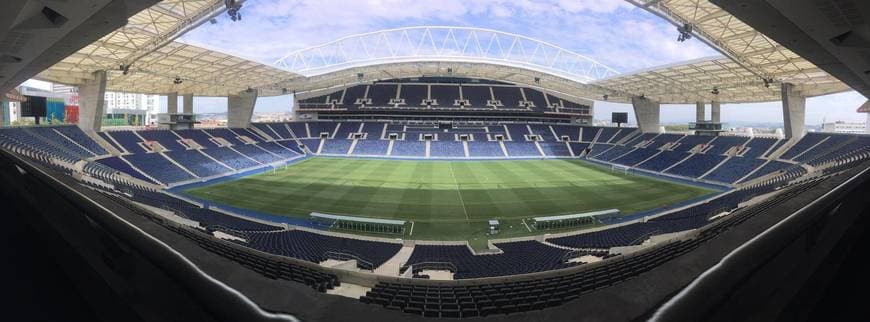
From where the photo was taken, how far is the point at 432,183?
3384 centimetres

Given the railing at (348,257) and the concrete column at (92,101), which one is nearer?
the railing at (348,257)

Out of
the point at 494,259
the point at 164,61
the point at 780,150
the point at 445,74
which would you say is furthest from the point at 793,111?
the point at 164,61

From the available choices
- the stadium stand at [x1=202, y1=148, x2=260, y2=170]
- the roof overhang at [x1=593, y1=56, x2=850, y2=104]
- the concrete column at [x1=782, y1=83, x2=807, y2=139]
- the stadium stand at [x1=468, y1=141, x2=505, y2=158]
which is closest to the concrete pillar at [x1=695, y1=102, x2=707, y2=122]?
the roof overhang at [x1=593, y1=56, x2=850, y2=104]

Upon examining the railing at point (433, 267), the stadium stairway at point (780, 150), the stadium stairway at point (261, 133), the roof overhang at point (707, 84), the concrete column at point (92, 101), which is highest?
the roof overhang at point (707, 84)

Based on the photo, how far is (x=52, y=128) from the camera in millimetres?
30094

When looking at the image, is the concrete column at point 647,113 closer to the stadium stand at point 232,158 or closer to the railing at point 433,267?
the railing at point 433,267

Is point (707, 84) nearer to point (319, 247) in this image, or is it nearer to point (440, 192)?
point (440, 192)

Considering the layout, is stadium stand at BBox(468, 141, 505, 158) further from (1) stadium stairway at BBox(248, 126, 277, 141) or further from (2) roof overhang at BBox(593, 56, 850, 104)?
(1) stadium stairway at BBox(248, 126, 277, 141)

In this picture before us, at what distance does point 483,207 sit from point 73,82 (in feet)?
117

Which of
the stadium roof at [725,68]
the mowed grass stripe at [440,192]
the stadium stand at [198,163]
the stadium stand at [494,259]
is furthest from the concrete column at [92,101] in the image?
the stadium roof at [725,68]

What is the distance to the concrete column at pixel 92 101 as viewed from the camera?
3121 cm

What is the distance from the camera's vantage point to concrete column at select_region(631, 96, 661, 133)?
52594 millimetres

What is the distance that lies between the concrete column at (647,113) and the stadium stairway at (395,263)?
4766 cm

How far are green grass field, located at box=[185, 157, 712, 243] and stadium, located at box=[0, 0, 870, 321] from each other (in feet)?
1.06
